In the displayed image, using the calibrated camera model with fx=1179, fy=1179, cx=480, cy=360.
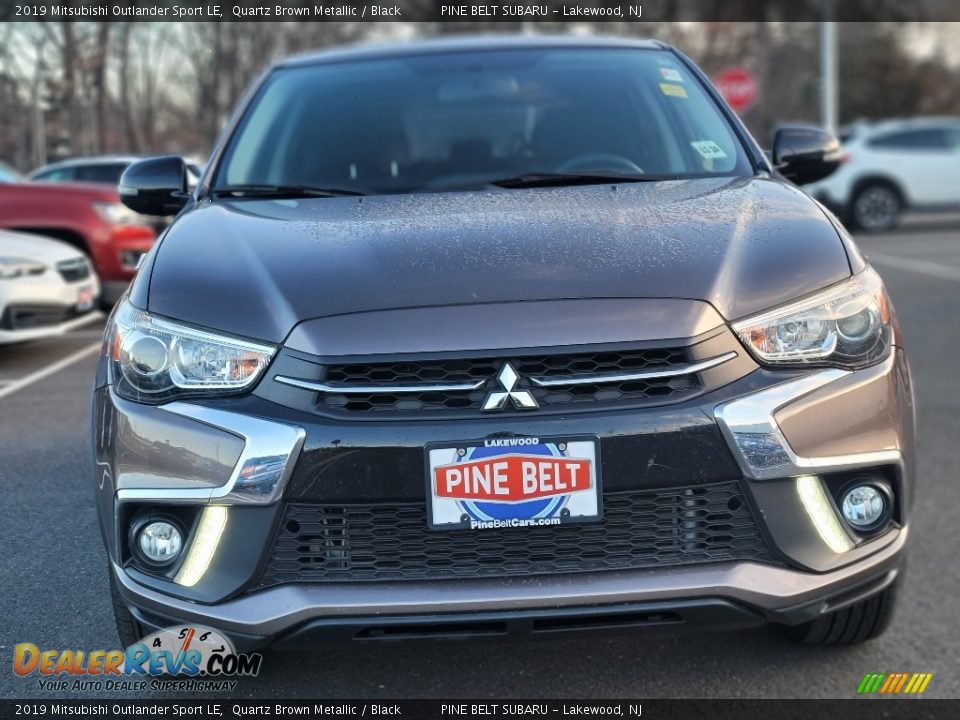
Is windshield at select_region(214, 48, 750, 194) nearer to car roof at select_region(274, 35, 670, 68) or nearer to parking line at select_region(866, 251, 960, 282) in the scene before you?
car roof at select_region(274, 35, 670, 68)

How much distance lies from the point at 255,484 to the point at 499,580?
0.50 m

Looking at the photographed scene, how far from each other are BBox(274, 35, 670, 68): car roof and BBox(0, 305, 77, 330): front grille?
3.11m

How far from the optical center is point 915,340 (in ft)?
24.2

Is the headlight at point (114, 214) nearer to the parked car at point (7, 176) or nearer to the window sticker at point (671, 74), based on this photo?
the parked car at point (7, 176)

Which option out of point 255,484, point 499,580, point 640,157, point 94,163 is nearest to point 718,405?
point 499,580

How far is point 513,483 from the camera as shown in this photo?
224cm

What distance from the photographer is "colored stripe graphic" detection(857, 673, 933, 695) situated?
272cm

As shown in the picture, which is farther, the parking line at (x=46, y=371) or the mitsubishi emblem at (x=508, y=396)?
the parking line at (x=46, y=371)

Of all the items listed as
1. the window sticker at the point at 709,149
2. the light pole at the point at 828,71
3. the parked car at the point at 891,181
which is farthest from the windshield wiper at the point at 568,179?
the light pole at the point at 828,71

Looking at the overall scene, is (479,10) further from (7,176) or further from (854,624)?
(854,624)

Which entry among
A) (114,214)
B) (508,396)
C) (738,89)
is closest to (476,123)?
(508,396)

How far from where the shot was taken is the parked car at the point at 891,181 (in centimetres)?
1758

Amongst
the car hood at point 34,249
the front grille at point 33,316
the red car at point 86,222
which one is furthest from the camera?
the red car at point 86,222

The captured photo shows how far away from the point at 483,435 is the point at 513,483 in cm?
11
